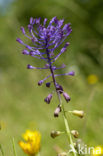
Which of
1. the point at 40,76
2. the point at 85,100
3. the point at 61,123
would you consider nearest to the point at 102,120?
the point at 61,123

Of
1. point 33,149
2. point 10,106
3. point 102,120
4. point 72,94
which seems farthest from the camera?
point 10,106

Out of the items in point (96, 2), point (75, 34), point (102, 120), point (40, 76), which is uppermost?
point (96, 2)

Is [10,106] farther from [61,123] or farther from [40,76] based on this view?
[61,123]

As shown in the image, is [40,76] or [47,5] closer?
[40,76]

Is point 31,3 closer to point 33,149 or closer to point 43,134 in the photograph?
point 43,134

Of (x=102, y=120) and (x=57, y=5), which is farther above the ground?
(x=57, y=5)

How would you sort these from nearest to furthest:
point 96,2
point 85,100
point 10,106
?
point 85,100 → point 10,106 → point 96,2
